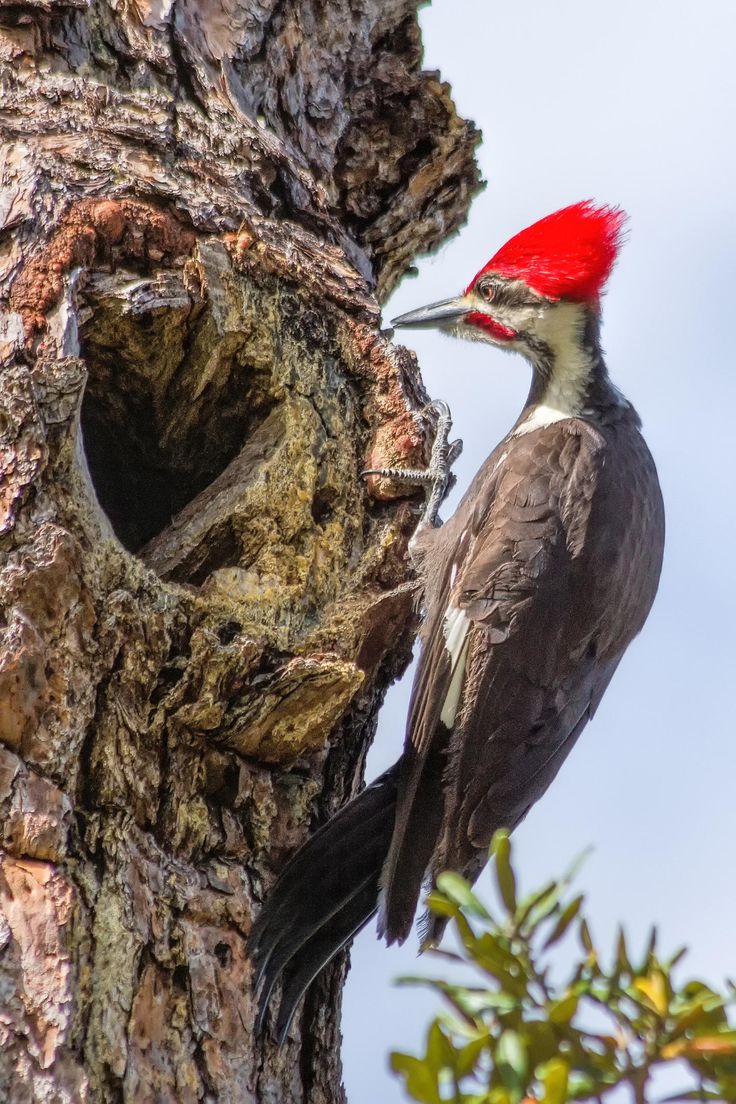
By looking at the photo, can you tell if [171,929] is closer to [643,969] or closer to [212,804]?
[212,804]

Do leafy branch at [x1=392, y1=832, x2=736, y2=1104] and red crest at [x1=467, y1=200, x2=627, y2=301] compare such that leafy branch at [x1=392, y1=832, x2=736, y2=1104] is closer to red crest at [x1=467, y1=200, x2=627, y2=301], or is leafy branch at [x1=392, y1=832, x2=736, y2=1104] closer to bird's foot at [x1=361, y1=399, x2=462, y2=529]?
bird's foot at [x1=361, y1=399, x2=462, y2=529]

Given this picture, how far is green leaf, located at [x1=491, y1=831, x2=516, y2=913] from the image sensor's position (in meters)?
1.04

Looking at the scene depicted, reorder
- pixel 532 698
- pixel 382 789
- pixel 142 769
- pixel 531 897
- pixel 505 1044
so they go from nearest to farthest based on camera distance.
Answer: pixel 505 1044, pixel 531 897, pixel 142 769, pixel 382 789, pixel 532 698

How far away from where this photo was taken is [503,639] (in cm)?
263

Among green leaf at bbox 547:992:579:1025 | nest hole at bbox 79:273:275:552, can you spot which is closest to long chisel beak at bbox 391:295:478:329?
nest hole at bbox 79:273:275:552

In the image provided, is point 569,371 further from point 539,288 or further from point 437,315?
point 437,315

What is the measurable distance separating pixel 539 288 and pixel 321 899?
1773 mm

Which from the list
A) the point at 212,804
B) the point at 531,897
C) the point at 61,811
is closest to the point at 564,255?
the point at 212,804

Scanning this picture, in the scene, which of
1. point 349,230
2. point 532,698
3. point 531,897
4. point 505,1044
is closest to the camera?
point 505,1044

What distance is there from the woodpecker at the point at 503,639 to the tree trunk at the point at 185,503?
0.08 m

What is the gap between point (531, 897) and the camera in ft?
3.34

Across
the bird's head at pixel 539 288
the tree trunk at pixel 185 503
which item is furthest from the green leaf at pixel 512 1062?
the bird's head at pixel 539 288

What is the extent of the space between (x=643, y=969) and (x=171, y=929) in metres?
1.09

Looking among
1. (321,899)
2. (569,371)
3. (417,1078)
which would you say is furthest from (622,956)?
(569,371)
